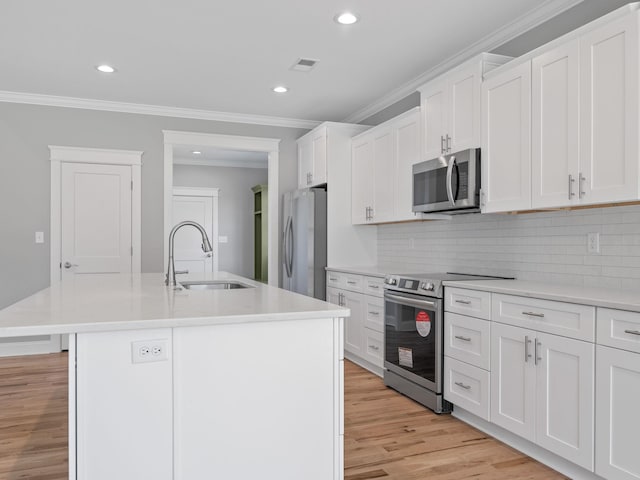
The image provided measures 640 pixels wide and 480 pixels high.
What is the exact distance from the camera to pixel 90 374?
1590mm

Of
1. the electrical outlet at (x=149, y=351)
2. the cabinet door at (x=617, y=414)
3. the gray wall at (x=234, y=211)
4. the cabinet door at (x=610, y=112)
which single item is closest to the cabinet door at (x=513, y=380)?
the cabinet door at (x=617, y=414)

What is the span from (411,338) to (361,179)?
199 cm

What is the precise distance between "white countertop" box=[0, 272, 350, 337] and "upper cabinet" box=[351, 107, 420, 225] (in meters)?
2.02

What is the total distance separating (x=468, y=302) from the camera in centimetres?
299

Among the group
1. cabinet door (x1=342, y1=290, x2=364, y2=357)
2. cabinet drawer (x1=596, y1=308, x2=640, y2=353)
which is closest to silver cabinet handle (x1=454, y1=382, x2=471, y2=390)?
cabinet drawer (x1=596, y1=308, x2=640, y2=353)

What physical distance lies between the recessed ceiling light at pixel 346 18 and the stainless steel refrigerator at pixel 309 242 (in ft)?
6.81

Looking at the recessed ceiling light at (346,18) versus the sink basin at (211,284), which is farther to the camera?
the sink basin at (211,284)

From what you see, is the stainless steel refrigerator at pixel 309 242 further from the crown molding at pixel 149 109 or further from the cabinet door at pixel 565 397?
the cabinet door at pixel 565 397

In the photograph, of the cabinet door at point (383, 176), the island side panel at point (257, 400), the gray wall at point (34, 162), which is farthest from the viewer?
the gray wall at point (34, 162)

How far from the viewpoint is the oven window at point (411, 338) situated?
129 inches

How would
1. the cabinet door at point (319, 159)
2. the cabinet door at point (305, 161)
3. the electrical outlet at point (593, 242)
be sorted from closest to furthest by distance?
1. the electrical outlet at point (593, 242)
2. the cabinet door at point (319, 159)
3. the cabinet door at point (305, 161)

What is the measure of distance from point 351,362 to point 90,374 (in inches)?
131

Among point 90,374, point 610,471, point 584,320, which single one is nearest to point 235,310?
point 90,374

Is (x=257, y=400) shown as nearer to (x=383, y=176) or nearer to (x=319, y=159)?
(x=383, y=176)
